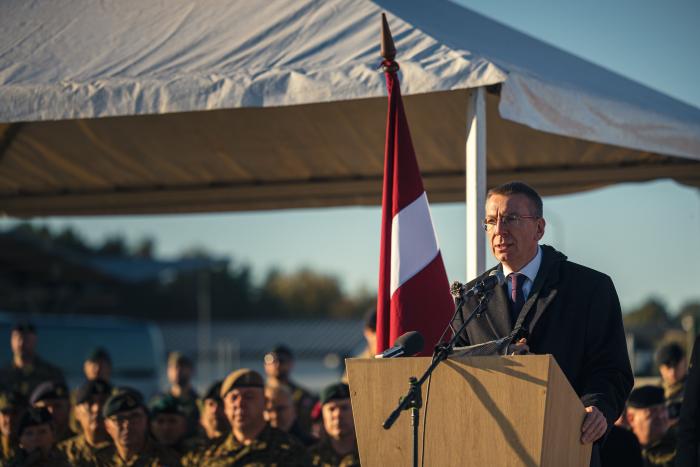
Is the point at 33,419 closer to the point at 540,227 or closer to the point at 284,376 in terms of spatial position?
the point at 284,376

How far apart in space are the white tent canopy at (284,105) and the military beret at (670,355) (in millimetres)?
1470

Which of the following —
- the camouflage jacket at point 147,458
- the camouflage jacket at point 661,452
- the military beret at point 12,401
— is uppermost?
the military beret at point 12,401

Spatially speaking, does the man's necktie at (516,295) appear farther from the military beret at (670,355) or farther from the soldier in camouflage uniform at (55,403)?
the soldier in camouflage uniform at (55,403)

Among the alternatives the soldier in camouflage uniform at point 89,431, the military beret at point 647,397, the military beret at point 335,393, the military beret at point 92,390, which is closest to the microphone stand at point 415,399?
the military beret at point 335,393

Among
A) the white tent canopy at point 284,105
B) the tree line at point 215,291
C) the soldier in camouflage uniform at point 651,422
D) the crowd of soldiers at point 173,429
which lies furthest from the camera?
the tree line at point 215,291

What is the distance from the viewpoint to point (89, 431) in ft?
24.5

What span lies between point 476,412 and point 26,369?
745cm

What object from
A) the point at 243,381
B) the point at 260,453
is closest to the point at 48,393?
the point at 243,381

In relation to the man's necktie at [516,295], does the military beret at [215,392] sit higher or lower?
lower

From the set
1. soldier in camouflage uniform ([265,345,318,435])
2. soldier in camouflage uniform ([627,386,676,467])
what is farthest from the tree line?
soldier in camouflage uniform ([627,386,676,467])

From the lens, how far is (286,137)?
7.67m

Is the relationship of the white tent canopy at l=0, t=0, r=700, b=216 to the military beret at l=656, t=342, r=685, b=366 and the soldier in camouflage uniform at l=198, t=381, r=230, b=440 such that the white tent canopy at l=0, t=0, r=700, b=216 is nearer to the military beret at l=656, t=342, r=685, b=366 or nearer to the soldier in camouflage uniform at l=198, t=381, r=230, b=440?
the military beret at l=656, t=342, r=685, b=366

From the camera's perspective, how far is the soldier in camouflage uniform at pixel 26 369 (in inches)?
392

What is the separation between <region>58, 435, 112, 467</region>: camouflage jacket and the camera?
23.5 feet
